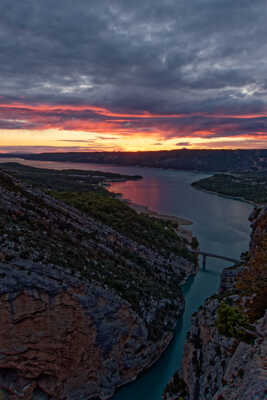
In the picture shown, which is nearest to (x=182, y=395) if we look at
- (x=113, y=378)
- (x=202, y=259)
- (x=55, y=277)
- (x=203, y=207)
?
(x=113, y=378)

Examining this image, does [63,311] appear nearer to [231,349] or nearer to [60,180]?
[231,349]

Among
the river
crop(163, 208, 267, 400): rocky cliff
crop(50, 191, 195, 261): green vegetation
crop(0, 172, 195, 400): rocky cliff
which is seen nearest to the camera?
crop(163, 208, 267, 400): rocky cliff

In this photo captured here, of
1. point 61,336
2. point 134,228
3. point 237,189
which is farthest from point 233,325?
point 237,189

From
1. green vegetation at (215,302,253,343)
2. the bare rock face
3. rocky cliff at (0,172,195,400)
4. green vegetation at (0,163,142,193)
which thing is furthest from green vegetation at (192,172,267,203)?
green vegetation at (215,302,253,343)

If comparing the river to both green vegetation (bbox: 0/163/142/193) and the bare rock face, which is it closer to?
the bare rock face

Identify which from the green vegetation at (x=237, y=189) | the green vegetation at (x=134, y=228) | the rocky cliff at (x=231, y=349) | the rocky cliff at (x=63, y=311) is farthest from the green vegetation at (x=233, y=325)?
the green vegetation at (x=237, y=189)

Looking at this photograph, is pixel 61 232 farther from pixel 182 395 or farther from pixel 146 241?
pixel 146 241
